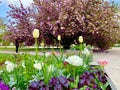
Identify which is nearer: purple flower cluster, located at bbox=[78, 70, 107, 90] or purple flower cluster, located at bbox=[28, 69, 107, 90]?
purple flower cluster, located at bbox=[28, 69, 107, 90]

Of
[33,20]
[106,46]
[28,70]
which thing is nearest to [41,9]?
[33,20]

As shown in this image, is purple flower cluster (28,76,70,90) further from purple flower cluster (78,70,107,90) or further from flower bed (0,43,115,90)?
purple flower cluster (78,70,107,90)

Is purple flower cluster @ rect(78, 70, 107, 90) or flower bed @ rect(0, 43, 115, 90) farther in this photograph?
purple flower cluster @ rect(78, 70, 107, 90)

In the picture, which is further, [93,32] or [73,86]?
[93,32]

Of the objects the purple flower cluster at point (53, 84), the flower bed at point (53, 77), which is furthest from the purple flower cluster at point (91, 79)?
the purple flower cluster at point (53, 84)

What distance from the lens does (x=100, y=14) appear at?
19562 millimetres

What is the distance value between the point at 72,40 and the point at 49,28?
161 cm

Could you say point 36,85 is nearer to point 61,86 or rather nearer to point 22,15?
point 61,86

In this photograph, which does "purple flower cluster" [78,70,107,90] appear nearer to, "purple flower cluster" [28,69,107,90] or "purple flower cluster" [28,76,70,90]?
"purple flower cluster" [28,69,107,90]

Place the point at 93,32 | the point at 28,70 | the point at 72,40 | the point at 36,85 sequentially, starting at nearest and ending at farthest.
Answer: the point at 36,85 < the point at 28,70 < the point at 93,32 < the point at 72,40

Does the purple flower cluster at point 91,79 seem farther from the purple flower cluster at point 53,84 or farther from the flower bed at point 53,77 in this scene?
the purple flower cluster at point 53,84

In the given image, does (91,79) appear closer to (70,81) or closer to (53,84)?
(70,81)

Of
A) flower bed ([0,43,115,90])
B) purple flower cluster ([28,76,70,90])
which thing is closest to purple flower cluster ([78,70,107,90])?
flower bed ([0,43,115,90])

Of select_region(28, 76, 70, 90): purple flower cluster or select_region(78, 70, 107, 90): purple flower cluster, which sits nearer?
select_region(28, 76, 70, 90): purple flower cluster
